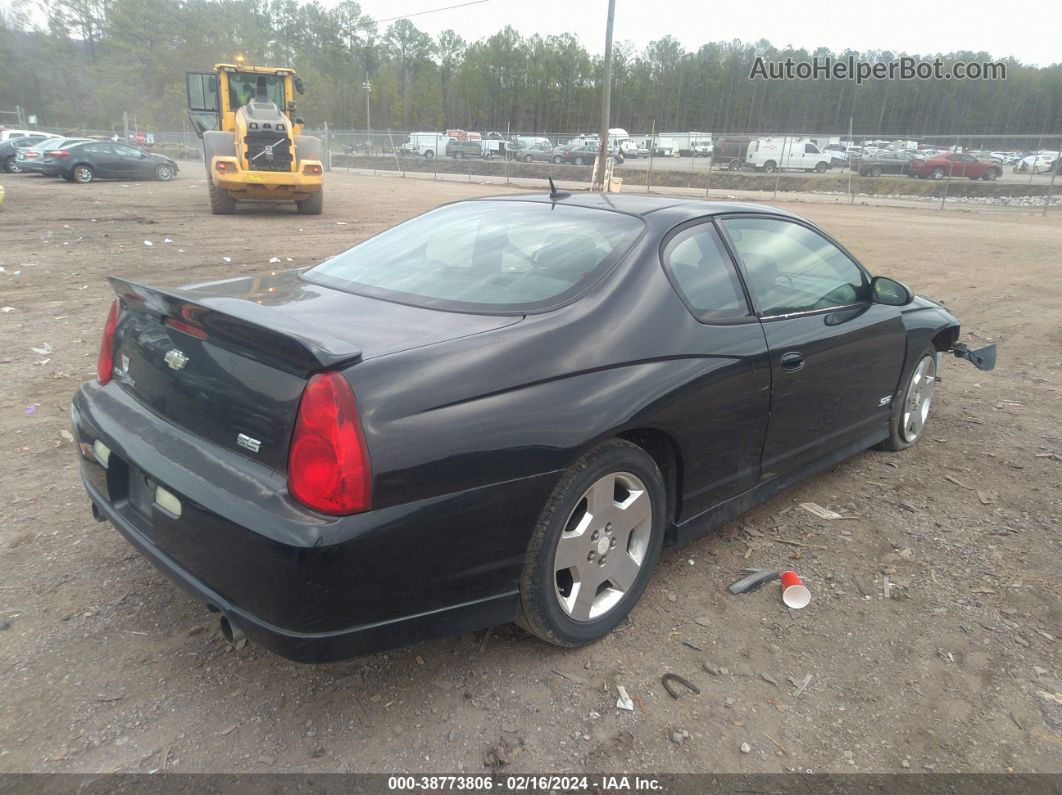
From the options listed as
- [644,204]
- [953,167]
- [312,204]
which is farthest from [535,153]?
[644,204]

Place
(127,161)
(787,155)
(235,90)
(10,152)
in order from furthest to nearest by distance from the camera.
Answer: (787,155) → (10,152) → (127,161) → (235,90)

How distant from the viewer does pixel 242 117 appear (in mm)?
16109

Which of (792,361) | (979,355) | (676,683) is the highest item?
(792,361)

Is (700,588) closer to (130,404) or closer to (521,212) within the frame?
(521,212)

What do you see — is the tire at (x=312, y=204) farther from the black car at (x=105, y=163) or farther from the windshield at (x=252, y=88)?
the black car at (x=105, y=163)

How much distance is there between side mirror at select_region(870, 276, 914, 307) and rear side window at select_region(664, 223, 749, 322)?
1159mm

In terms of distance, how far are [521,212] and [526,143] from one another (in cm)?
4476

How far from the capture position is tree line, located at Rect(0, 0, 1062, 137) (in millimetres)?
73250

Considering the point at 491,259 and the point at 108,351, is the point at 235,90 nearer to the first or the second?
the point at 108,351

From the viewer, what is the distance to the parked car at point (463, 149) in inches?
1895

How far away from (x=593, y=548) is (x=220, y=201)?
1646 centimetres

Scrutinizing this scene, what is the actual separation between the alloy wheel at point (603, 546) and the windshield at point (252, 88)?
17.5 meters

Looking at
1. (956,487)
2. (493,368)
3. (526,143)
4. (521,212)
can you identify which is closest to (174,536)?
(493,368)

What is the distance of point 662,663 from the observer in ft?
8.59
